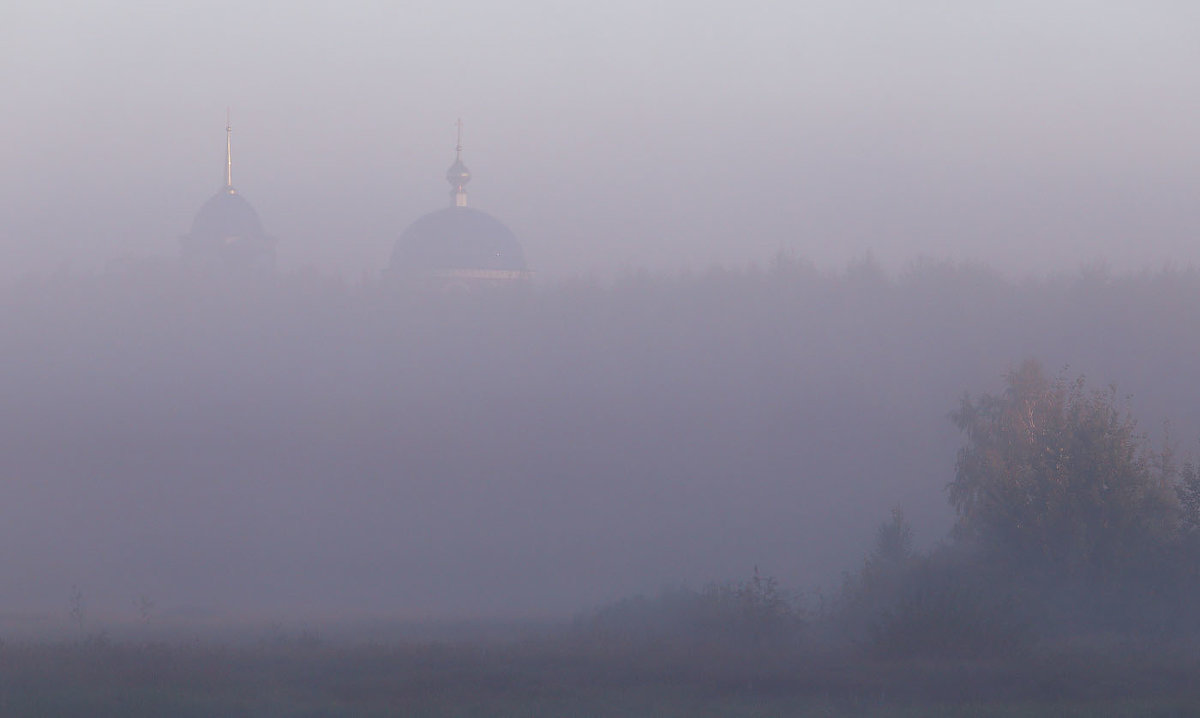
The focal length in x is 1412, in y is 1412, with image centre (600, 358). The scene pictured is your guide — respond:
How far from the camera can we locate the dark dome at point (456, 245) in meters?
93.8

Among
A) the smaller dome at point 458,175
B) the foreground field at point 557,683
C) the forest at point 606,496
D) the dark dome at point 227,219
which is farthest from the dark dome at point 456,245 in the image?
the foreground field at point 557,683

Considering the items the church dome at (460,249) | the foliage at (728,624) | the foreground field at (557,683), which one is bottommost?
the foreground field at (557,683)

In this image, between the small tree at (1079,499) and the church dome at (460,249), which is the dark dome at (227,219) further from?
the small tree at (1079,499)

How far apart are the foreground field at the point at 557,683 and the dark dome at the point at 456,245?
→ 75.3m

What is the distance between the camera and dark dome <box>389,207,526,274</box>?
308ft

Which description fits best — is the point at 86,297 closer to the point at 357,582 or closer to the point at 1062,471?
the point at 357,582

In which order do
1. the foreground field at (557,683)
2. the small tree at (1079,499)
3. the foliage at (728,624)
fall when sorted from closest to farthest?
the foreground field at (557,683) < the foliage at (728,624) < the small tree at (1079,499)

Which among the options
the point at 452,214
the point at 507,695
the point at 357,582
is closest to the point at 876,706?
the point at 507,695

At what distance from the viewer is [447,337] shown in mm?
62406

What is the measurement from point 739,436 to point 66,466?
2305 cm

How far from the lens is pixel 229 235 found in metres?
110

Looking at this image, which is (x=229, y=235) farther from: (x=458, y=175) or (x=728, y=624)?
(x=728, y=624)

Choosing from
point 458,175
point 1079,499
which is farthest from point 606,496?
point 458,175

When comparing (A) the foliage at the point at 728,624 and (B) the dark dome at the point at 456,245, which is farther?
(B) the dark dome at the point at 456,245
